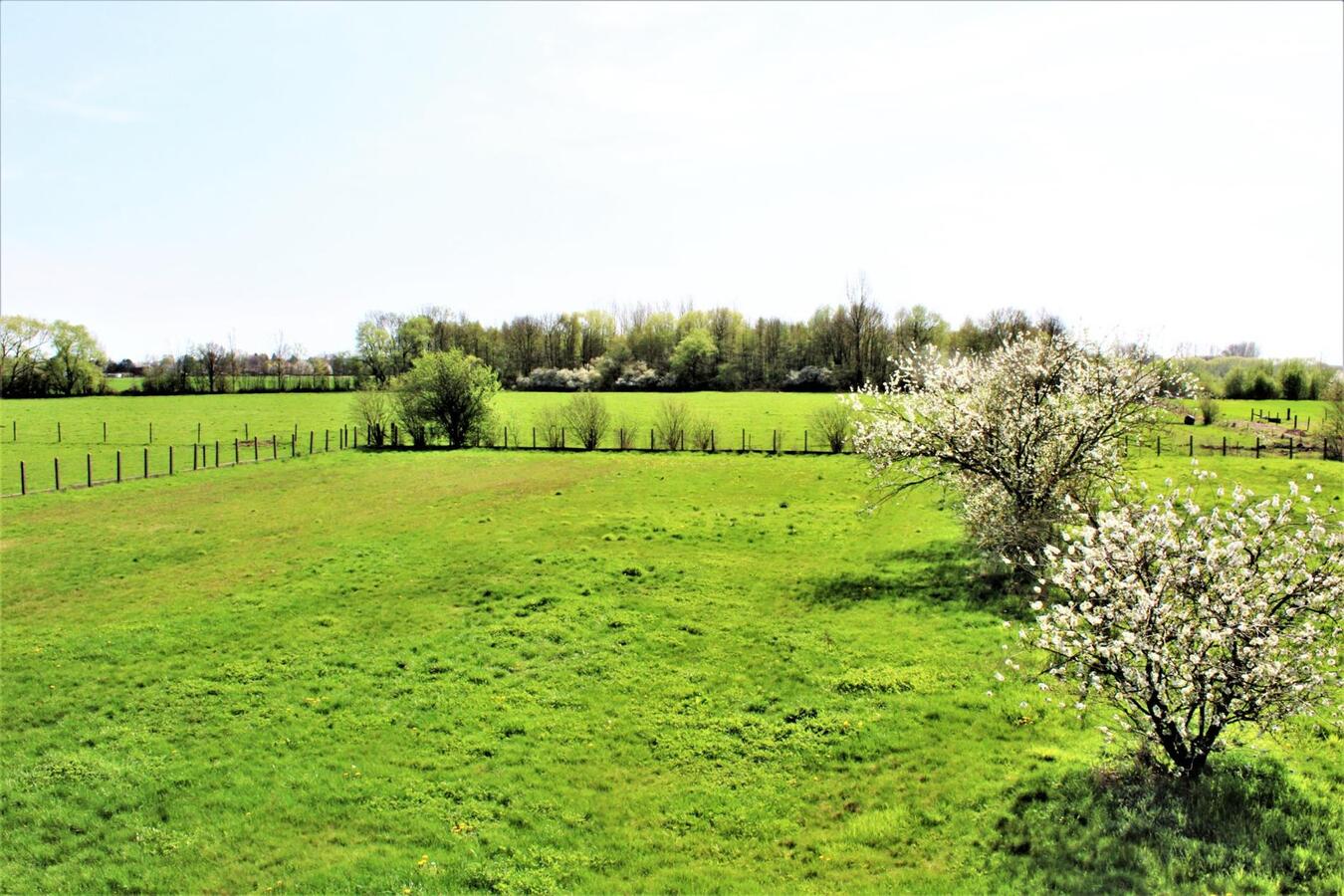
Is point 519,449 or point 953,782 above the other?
point 519,449

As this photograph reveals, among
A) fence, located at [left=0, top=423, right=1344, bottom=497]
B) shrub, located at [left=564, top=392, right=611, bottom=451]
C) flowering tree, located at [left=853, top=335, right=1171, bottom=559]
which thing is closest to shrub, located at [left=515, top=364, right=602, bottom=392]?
fence, located at [left=0, top=423, right=1344, bottom=497]

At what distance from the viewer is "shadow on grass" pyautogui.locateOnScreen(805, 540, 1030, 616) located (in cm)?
Answer: 2070

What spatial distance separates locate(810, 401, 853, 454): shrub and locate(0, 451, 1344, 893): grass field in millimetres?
25869

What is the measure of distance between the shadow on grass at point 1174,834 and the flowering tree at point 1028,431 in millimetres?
7865

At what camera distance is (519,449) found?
184 feet

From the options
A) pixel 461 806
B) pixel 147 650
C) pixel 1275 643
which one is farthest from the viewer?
pixel 147 650

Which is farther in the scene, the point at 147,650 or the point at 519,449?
the point at 519,449

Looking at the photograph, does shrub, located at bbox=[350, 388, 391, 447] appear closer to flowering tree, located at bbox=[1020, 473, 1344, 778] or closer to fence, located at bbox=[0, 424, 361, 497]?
fence, located at bbox=[0, 424, 361, 497]

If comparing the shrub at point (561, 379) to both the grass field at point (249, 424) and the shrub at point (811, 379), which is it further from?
the shrub at point (811, 379)

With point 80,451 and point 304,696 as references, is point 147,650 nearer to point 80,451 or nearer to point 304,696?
point 304,696

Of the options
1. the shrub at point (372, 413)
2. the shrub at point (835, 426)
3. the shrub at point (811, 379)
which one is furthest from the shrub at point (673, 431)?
the shrub at point (811, 379)

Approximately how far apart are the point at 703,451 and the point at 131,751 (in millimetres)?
42500

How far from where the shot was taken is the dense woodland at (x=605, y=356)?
322 ft

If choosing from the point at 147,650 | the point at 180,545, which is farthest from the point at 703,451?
the point at 147,650
